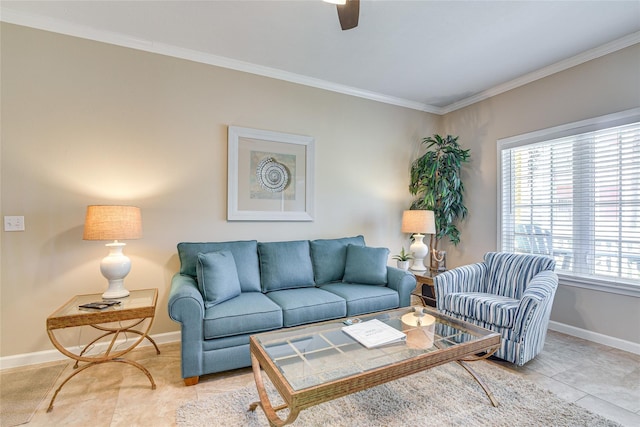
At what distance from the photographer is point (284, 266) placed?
294 centimetres

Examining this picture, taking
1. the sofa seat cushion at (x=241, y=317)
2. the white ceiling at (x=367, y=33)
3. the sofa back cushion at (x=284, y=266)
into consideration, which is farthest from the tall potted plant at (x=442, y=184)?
the sofa seat cushion at (x=241, y=317)

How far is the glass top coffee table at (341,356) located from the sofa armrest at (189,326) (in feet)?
1.80

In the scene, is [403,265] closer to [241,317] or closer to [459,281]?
[459,281]

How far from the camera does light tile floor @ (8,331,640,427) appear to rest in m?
1.80

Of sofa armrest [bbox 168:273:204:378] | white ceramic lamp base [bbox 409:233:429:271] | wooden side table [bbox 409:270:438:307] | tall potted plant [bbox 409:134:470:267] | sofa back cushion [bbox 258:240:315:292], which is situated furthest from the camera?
tall potted plant [bbox 409:134:470:267]

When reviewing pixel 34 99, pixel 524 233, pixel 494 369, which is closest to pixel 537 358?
pixel 494 369

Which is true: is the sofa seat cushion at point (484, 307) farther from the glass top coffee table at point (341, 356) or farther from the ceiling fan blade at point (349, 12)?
the ceiling fan blade at point (349, 12)

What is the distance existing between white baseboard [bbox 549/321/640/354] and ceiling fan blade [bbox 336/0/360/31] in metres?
3.44

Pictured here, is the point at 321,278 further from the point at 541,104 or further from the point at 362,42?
the point at 541,104

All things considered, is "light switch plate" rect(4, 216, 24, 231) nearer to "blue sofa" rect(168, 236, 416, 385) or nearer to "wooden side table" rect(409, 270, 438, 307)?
"blue sofa" rect(168, 236, 416, 385)

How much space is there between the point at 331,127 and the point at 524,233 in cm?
254

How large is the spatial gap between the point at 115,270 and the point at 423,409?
2.34 m

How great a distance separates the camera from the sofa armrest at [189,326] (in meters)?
2.06

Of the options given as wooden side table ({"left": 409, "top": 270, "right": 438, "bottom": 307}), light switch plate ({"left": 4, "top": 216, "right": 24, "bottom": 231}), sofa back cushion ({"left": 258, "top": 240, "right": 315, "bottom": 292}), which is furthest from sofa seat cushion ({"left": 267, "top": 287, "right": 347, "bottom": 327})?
light switch plate ({"left": 4, "top": 216, "right": 24, "bottom": 231})
